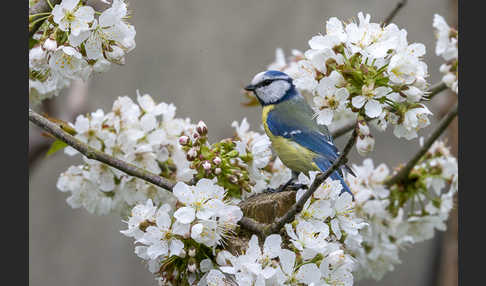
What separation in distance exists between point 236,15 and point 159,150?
6.68 feet

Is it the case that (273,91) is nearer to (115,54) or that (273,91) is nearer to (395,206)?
(395,206)

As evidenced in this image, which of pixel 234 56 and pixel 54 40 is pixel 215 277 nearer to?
pixel 54 40

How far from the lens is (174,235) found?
104 cm

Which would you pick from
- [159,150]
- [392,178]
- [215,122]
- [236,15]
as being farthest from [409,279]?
[159,150]

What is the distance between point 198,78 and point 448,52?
1969 millimetres

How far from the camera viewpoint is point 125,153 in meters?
1.40

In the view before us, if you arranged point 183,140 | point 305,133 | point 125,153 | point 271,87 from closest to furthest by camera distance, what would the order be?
point 183,140 → point 125,153 → point 305,133 → point 271,87

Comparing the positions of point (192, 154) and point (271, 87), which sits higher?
point (271, 87)

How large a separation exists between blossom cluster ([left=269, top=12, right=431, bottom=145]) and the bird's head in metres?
0.57

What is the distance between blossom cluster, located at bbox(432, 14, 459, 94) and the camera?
1.52 m

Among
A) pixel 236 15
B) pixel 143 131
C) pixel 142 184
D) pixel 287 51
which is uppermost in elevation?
pixel 236 15

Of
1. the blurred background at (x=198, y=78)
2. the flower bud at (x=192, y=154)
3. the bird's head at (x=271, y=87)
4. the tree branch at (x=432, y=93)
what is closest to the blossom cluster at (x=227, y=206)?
the flower bud at (x=192, y=154)

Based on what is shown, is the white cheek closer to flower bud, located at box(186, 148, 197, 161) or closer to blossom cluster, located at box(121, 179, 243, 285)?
flower bud, located at box(186, 148, 197, 161)

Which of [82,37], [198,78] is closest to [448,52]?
[82,37]
